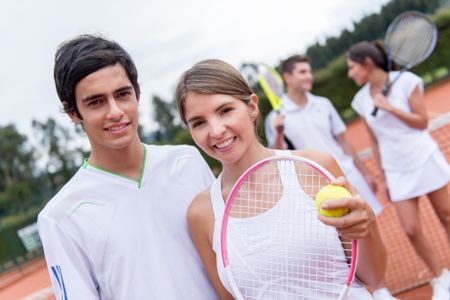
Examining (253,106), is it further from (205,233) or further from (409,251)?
(409,251)

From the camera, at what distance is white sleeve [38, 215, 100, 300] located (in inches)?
66.3

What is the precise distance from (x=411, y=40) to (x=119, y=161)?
335 centimetres

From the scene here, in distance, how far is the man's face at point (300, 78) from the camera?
4082mm

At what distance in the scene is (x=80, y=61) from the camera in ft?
5.90

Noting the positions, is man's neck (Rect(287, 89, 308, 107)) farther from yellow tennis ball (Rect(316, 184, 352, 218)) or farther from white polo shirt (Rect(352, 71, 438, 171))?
yellow tennis ball (Rect(316, 184, 352, 218))

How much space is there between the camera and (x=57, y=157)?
34.7 meters

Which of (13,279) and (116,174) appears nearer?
(116,174)

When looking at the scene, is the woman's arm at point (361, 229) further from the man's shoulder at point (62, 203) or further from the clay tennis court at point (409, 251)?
the clay tennis court at point (409, 251)

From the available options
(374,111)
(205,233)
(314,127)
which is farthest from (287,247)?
(314,127)

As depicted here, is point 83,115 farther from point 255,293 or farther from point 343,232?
point 343,232

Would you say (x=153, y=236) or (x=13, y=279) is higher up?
(x=153, y=236)

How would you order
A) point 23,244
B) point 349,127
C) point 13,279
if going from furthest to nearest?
point 349,127, point 23,244, point 13,279

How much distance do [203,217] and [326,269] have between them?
453mm

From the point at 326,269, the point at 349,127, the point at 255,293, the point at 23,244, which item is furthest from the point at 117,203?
the point at 349,127
